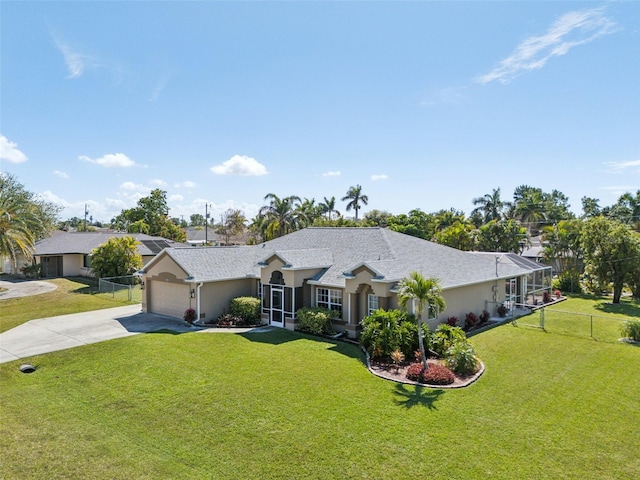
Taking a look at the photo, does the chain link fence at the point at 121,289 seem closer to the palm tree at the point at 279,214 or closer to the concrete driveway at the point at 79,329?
the concrete driveway at the point at 79,329

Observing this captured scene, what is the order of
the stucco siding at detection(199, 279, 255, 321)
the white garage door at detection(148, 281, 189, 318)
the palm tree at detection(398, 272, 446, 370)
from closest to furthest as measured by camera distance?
the palm tree at detection(398, 272, 446, 370) → the stucco siding at detection(199, 279, 255, 321) → the white garage door at detection(148, 281, 189, 318)

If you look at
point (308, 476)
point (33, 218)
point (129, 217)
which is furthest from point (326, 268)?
point (129, 217)

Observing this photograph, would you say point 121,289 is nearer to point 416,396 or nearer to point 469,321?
point 469,321

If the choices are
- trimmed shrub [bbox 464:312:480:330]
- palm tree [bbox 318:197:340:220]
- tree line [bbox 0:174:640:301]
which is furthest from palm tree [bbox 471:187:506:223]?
trimmed shrub [bbox 464:312:480:330]

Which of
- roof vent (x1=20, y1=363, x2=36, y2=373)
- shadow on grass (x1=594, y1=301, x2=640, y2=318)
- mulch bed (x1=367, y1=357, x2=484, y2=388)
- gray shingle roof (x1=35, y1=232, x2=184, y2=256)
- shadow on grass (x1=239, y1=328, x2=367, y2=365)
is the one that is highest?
gray shingle roof (x1=35, y1=232, x2=184, y2=256)

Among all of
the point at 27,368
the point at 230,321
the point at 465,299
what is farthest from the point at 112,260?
the point at 465,299

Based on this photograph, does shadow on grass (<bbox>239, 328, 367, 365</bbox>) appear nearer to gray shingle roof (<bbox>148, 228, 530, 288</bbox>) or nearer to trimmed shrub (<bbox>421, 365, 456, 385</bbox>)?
gray shingle roof (<bbox>148, 228, 530, 288</bbox>)
